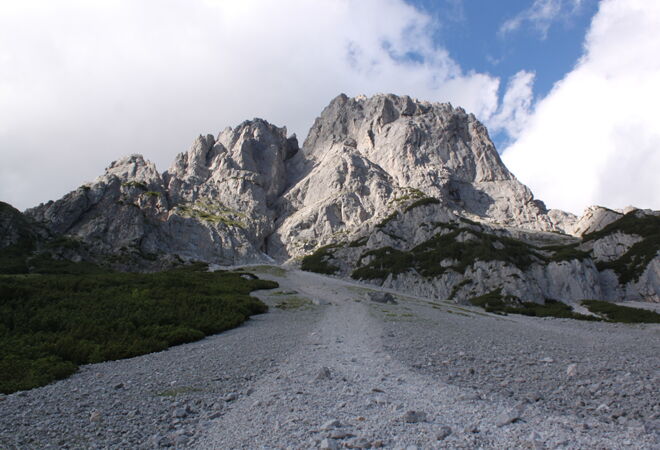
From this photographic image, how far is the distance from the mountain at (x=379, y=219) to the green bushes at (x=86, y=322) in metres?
51.2

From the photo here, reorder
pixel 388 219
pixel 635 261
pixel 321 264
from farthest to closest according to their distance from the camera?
1. pixel 388 219
2. pixel 321 264
3. pixel 635 261

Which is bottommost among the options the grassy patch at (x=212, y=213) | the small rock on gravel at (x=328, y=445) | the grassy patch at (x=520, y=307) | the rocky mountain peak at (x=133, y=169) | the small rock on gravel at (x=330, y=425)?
the small rock on gravel at (x=330, y=425)

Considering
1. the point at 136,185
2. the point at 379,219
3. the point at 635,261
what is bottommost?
the point at 635,261

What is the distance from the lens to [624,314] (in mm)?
48406

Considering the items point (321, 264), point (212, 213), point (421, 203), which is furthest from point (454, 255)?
point (212, 213)

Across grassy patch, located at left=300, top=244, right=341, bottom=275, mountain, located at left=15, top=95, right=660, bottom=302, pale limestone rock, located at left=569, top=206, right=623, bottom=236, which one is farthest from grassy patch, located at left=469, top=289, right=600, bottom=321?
pale limestone rock, located at left=569, top=206, right=623, bottom=236

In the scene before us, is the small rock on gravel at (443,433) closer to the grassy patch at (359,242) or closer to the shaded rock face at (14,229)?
the grassy patch at (359,242)

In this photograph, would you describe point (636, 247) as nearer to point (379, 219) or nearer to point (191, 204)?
point (379, 219)

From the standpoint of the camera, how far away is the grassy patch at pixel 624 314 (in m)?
45.1

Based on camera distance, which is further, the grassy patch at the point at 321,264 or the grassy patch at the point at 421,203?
the grassy patch at the point at 421,203

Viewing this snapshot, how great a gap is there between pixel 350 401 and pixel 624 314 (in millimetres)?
54446

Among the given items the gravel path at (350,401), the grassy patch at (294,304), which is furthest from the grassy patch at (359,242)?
the gravel path at (350,401)

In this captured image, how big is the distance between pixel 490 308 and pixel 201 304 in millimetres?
39551

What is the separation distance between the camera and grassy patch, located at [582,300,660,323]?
45.1 m
